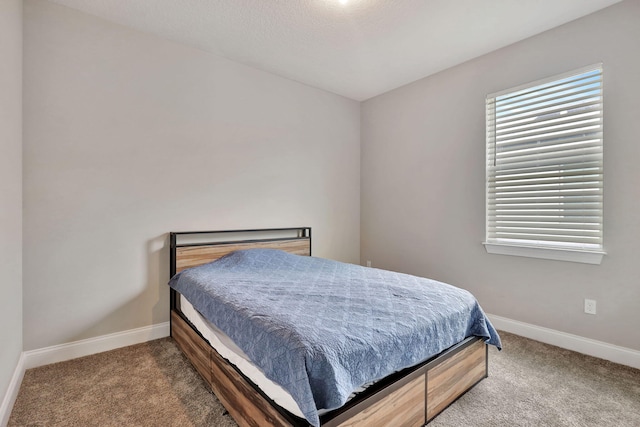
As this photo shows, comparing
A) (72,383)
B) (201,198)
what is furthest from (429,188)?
(72,383)

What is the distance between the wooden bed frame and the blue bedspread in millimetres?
75

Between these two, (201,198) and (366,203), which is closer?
(201,198)

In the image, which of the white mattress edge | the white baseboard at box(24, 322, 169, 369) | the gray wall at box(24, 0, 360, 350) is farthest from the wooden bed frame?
the gray wall at box(24, 0, 360, 350)

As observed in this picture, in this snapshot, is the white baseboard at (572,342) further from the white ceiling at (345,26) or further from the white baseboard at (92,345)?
the white baseboard at (92,345)

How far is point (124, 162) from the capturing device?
2.49 metres

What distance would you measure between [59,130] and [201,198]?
113cm

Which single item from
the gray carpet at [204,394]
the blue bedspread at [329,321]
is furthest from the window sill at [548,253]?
the blue bedspread at [329,321]

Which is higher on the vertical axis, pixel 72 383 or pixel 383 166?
pixel 383 166

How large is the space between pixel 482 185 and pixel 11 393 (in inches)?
151

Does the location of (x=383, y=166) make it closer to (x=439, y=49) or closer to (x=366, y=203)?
(x=366, y=203)

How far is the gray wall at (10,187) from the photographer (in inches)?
64.2

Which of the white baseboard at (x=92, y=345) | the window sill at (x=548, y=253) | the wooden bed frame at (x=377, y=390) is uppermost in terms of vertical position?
the window sill at (x=548, y=253)

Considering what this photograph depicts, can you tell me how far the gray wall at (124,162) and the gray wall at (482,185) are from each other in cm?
136

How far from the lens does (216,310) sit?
178 centimetres
